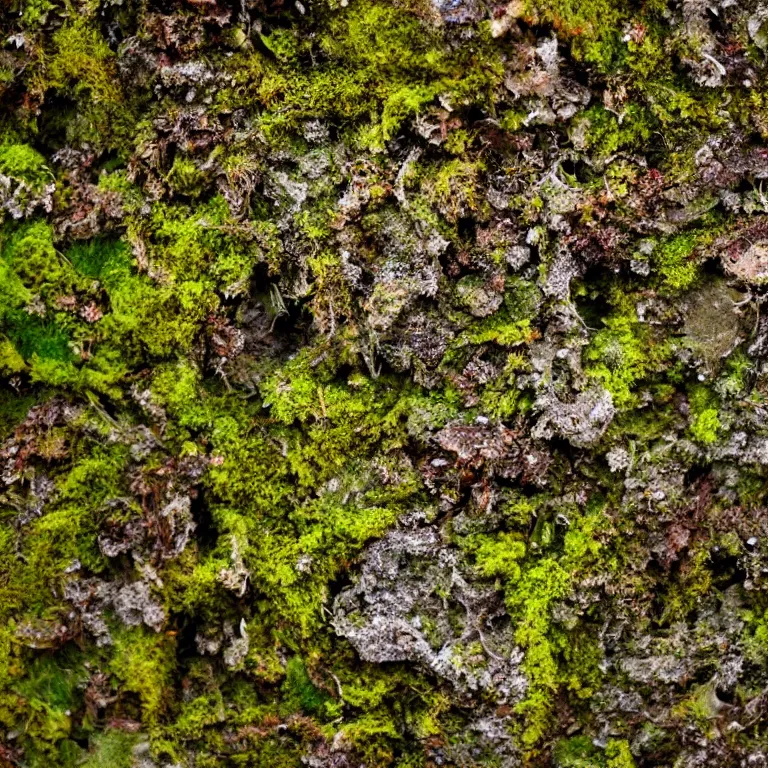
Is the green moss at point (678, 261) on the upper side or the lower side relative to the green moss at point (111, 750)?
upper

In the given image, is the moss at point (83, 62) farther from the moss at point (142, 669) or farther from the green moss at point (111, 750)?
the green moss at point (111, 750)

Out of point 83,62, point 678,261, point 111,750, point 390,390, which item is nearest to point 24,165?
point 83,62

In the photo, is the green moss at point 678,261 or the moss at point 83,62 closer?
the green moss at point 678,261

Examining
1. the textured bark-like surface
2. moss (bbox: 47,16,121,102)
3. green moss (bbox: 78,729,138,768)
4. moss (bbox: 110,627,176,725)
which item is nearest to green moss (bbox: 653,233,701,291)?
the textured bark-like surface

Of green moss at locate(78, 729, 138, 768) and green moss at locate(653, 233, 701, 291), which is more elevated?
green moss at locate(653, 233, 701, 291)

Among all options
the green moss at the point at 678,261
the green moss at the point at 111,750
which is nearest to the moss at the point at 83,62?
the green moss at the point at 678,261

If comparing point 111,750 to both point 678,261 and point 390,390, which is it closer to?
point 390,390

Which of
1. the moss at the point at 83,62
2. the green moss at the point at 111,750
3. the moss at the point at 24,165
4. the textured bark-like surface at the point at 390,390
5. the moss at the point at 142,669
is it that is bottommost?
the green moss at the point at 111,750

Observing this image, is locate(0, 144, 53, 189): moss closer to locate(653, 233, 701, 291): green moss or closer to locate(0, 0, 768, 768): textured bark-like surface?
locate(0, 0, 768, 768): textured bark-like surface
